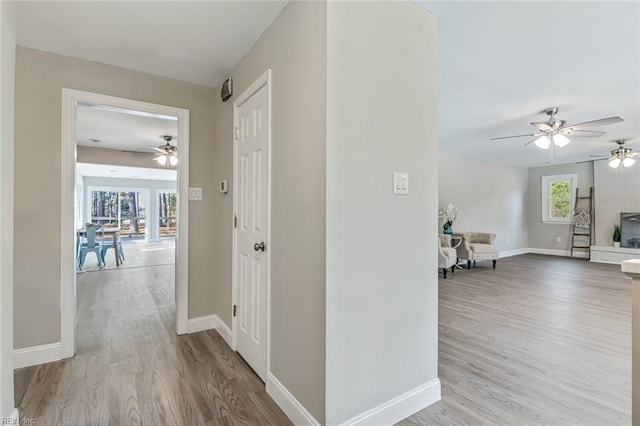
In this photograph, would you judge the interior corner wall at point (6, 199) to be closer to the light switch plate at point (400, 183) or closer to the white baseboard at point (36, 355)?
the white baseboard at point (36, 355)

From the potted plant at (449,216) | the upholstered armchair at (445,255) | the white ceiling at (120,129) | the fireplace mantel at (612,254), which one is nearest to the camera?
the white ceiling at (120,129)

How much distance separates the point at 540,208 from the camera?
27.2 ft

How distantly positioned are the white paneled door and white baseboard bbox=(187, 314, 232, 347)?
0.42 m

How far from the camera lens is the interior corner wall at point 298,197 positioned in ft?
4.77

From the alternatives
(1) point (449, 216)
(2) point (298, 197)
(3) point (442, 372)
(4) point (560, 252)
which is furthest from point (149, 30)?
(4) point (560, 252)

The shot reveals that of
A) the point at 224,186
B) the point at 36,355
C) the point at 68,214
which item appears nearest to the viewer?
the point at 36,355

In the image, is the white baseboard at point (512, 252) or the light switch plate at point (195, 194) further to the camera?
the white baseboard at point (512, 252)

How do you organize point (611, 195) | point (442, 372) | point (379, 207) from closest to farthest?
point (379, 207), point (442, 372), point (611, 195)

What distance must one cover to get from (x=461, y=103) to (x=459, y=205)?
3684mm

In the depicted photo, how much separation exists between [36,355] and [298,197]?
8.04 feet

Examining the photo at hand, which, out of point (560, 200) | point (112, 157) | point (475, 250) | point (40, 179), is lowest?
point (475, 250)

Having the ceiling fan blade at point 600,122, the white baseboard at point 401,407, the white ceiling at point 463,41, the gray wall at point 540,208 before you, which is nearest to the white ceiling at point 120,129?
the white ceiling at point 463,41

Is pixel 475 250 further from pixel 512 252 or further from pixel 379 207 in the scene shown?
pixel 379 207

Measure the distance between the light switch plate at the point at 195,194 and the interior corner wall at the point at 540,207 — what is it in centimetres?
910
